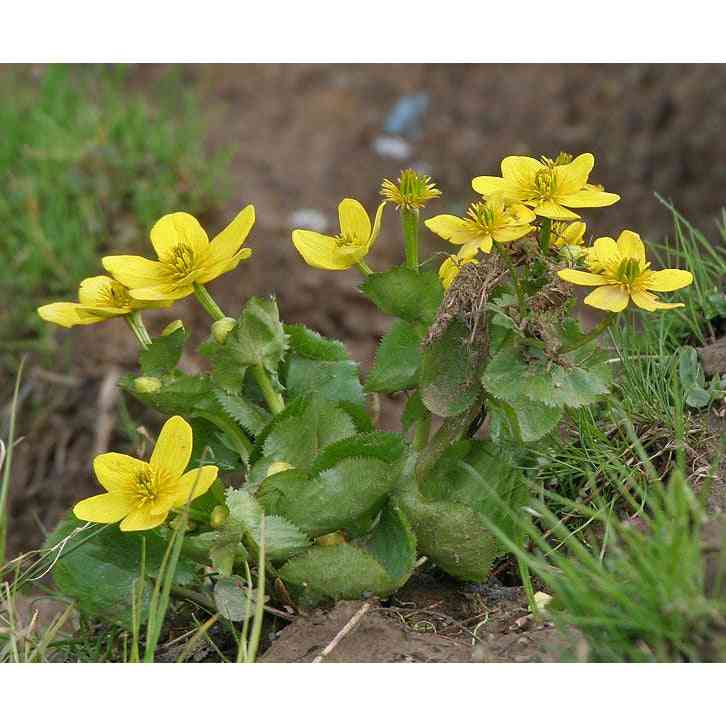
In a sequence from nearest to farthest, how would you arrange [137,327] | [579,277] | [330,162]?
[579,277], [137,327], [330,162]

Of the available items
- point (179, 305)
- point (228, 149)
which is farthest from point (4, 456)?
point (228, 149)

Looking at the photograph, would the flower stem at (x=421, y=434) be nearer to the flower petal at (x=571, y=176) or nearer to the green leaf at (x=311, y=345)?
the green leaf at (x=311, y=345)

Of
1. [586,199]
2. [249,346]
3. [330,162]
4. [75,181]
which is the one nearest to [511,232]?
[586,199]

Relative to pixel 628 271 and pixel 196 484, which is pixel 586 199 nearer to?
pixel 628 271

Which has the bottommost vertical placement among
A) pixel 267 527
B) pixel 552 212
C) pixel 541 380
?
pixel 267 527

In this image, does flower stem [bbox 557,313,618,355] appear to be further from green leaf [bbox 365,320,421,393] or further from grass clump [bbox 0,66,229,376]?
grass clump [bbox 0,66,229,376]

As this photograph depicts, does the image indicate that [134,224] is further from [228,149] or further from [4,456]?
[4,456]

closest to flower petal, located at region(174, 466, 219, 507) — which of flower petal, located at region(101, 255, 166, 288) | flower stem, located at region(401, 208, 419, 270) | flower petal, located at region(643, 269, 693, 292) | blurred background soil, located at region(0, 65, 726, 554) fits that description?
flower petal, located at region(101, 255, 166, 288)
